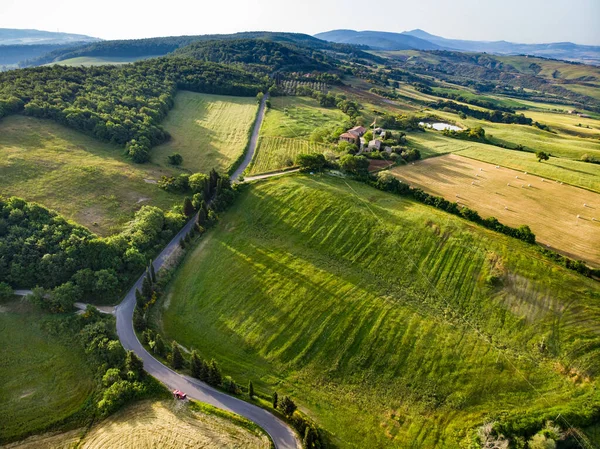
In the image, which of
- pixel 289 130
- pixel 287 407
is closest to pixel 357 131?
pixel 289 130

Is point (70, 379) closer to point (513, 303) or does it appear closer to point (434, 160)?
point (513, 303)

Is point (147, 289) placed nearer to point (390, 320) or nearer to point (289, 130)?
point (390, 320)

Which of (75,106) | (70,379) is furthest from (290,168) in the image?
(75,106)

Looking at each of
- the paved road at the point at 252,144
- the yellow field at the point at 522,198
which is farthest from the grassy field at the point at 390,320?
the paved road at the point at 252,144

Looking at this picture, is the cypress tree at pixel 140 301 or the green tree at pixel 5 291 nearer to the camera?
the green tree at pixel 5 291

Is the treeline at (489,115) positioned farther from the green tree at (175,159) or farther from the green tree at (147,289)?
the green tree at (147,289)
